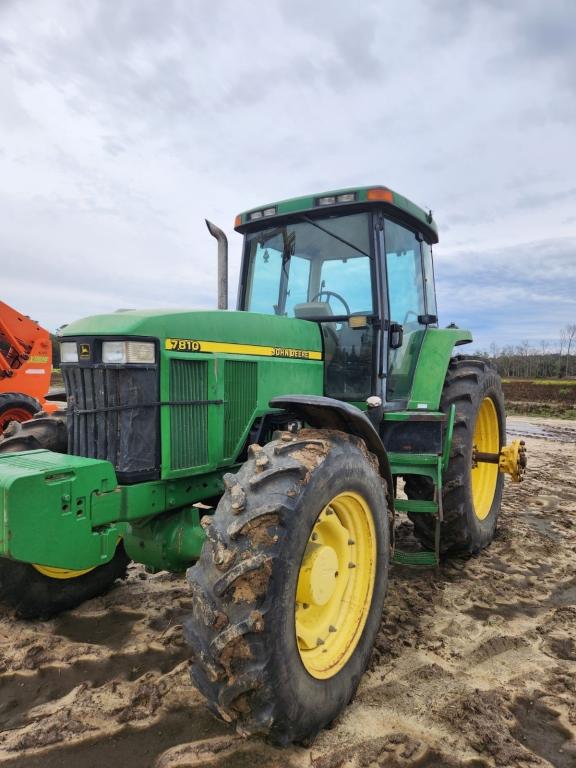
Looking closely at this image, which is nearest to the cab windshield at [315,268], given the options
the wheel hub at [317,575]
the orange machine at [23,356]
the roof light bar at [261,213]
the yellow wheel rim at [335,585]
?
the roof light bar at [261,213]

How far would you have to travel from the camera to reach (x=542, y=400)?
76.1 feet

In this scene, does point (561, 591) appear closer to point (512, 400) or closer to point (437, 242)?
point (437, 242)

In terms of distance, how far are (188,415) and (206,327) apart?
0.49 metres

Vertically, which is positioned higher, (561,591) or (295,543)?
(295,543)

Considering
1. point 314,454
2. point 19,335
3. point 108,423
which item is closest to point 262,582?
point 314,454

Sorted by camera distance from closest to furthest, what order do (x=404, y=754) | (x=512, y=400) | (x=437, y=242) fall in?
(x=404, y=754)
(x=437, y=242)
(x=512, y=400)

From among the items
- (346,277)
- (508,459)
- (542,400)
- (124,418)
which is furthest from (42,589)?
(542,400)

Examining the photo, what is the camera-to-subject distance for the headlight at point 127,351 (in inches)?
106

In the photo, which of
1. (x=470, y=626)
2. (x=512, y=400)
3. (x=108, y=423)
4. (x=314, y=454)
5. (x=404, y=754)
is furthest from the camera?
(x=512, y=400)

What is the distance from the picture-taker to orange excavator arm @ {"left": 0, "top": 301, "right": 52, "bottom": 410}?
8.81 meters

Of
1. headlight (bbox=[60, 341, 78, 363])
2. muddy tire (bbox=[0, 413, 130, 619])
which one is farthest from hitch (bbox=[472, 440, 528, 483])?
headlight (bbox=[60, 341, 78, 363])

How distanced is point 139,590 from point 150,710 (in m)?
1.34

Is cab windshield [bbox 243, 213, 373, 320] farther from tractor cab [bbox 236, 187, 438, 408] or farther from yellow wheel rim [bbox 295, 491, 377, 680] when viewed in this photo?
yellow wheel rim [bbox 295, 491, 377, 680]

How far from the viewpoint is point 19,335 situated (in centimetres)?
899
